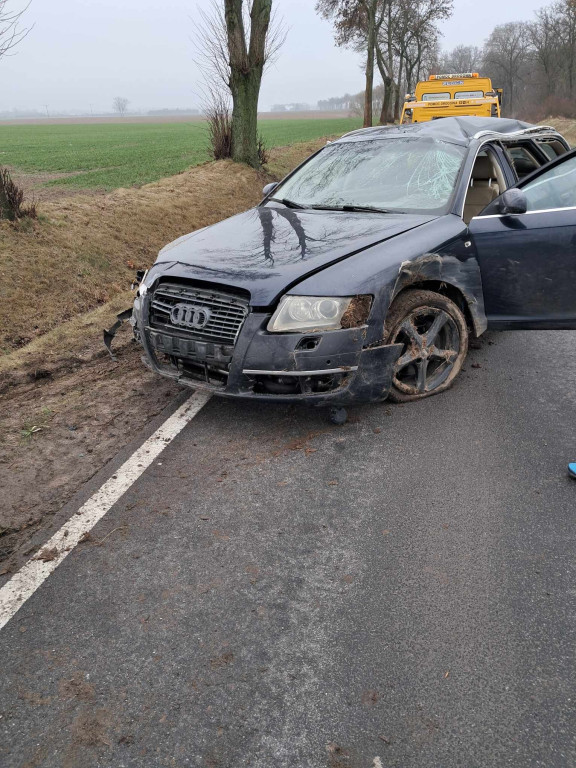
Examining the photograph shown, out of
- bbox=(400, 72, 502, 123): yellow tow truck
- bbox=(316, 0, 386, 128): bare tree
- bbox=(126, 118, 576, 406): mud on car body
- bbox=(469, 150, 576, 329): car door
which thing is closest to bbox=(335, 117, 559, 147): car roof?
bbox=(126, 118, 576, 406): mud on car body

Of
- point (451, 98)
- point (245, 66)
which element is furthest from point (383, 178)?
point (451, 98)

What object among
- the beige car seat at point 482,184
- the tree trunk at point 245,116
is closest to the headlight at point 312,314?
the beige car seat at point 482,184

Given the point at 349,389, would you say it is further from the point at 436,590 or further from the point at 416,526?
the point at 436,590

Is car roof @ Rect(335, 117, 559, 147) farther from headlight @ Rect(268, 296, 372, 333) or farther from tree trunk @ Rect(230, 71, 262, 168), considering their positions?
tree trunk @ Rect(230, 71, 262, 168)

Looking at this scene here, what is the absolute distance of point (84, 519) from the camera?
3.08m

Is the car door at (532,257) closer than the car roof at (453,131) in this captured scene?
Yes

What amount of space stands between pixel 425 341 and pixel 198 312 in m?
1.51

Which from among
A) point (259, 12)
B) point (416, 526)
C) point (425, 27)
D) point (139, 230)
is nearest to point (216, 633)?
point (416, 526)

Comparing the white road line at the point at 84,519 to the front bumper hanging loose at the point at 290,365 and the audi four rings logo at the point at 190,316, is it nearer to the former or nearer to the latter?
the front bumper hanging loose at the point at 290,365

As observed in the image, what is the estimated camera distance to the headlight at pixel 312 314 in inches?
142

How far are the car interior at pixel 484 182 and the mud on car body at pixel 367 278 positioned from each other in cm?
1

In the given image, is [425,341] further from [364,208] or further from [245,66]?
[245,66]

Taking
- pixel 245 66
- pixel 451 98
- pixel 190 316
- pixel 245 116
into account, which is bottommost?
pixel 190 316

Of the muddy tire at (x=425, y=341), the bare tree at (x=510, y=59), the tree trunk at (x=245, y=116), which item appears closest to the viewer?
the muddy tire at (x=425, y=341)
